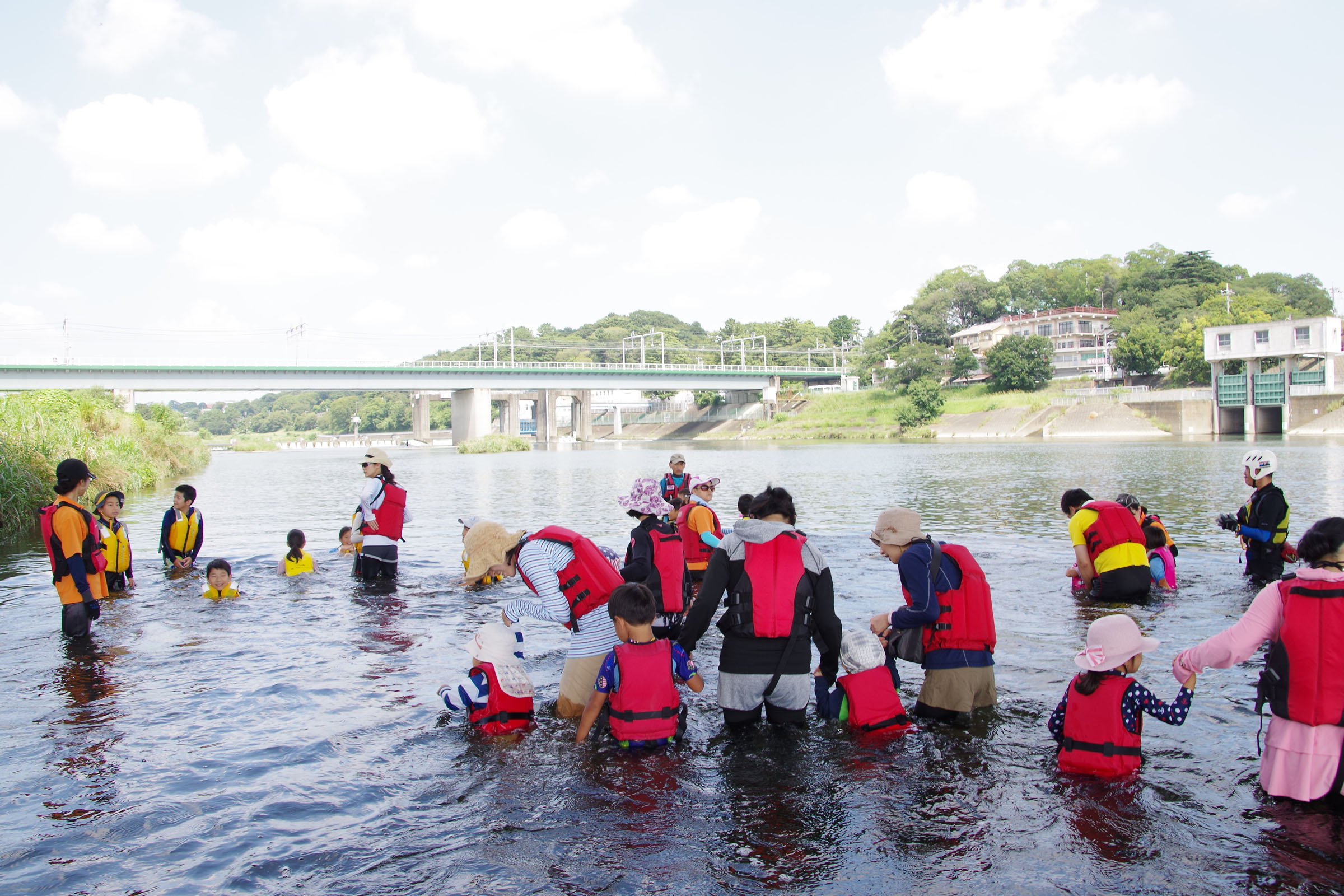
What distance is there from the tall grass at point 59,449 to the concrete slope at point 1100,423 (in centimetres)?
6797

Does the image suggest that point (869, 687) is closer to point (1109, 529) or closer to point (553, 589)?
point (553, 589)

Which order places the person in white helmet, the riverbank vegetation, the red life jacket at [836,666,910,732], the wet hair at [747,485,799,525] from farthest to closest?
1. the riverbank vegetation
2. the person in white helmet
3. the red life jacket at [836,666,910,732]
4. the wet hair at [747,485,799,525]

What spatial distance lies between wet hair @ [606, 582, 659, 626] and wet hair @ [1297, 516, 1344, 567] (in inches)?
146

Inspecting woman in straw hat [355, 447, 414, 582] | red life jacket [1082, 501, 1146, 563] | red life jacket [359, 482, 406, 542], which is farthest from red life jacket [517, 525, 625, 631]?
red life jacket [1082, 501, 1146, 563]

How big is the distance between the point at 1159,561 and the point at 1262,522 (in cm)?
127

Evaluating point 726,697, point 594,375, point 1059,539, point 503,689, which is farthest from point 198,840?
point 594,375

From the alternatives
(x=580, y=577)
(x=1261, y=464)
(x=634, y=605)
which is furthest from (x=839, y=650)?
(x=1261, y=464)

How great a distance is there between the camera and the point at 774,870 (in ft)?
15.1

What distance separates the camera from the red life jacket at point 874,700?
6188mm

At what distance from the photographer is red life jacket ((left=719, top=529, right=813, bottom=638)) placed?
5668mm

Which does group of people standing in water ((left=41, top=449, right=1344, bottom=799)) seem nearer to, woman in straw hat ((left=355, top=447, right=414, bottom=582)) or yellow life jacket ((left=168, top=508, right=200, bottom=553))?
woman in straw hat ((left=355, top=447, right=414, bottom=582))

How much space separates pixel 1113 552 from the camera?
10.1 meters

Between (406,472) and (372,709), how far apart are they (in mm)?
44267

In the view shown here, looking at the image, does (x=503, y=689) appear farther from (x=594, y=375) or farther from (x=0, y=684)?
(x=594, y=375)
